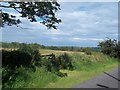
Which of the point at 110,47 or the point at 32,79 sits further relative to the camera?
the point at 110,47

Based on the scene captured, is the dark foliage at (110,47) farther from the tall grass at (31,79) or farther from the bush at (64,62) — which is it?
the tall grass at (31,79)

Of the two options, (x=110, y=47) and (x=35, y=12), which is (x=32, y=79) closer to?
(x=35, y=12)

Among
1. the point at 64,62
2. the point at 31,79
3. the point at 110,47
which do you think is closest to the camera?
the point at 31,79

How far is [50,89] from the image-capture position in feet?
52.2

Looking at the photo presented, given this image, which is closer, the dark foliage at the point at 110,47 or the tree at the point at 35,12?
the tree at the point at 35,12

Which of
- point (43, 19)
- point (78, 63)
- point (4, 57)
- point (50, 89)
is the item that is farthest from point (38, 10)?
point (78, 63)

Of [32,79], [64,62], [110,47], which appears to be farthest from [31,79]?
[110,47]

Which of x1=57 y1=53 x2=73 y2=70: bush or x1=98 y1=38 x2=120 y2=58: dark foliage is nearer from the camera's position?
x1=57 y1=53 x2=73 y2=70: bush

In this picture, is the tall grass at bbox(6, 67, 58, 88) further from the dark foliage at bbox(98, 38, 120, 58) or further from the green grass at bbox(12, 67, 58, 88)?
the dark foliage at bbox(98, 38, 120, 58)

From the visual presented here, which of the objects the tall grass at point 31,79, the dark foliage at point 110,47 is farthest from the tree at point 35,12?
the dark foliage at point 110,47

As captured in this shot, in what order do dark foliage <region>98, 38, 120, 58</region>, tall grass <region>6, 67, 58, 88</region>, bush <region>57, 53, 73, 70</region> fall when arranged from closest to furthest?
tall grass <region>6, 67, 58, 88</region>
bush <region>57, 53, 73, 70</region>
dark foliage <region>98, 38, 120, 58</region>

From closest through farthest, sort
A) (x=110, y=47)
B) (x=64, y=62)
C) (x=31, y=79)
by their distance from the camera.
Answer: (x=31, y=79) → (x=64, y=62) → (x=110, y=47)

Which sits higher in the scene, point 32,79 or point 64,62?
point 64,62

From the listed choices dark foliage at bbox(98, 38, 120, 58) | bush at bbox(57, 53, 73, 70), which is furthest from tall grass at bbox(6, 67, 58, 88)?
dark foliage at bbox(98, 38, 120, 58)
